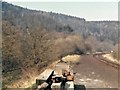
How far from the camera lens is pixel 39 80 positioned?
32.8 feet

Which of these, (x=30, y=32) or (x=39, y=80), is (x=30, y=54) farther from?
(x=39, y=80)

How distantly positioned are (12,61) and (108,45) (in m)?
124

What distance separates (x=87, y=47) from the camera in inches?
4867

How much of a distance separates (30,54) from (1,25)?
653 cm

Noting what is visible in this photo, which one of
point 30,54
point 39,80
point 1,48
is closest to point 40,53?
point 30,54

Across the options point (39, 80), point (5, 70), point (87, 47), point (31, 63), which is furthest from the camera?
point (87, 47)

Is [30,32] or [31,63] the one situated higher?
[30,32]

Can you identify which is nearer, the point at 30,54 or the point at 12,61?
the point at 12,61

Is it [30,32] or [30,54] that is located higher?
[30,32]

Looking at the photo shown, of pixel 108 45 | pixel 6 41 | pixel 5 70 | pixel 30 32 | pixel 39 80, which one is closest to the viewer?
pixel 39 80

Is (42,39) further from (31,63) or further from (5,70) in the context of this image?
(5,70)

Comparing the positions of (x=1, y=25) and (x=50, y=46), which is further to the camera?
(x=50, y=46)

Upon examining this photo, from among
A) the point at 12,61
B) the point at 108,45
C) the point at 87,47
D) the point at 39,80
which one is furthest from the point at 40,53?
the point at 108,45

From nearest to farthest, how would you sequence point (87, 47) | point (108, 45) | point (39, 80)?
point (39, 80)
point (87, 47)
point (108, 45)
